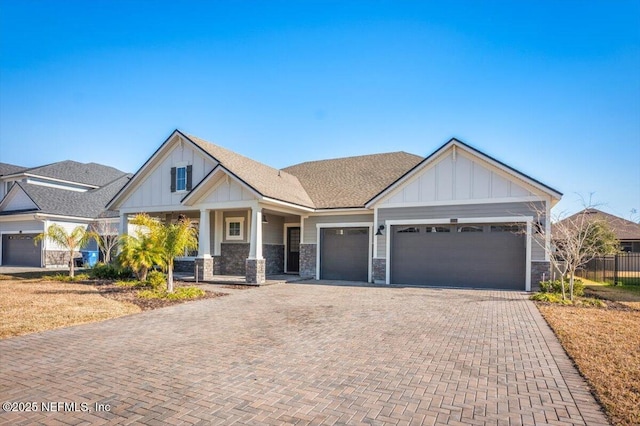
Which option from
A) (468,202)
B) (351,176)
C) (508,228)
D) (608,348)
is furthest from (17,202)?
(608,348)

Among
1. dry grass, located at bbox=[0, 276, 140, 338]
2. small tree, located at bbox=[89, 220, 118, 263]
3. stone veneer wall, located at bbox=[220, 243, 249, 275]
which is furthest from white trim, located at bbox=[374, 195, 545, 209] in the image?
small tree, located at bbox=[89, 220, 118, 263]

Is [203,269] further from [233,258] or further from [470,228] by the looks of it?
[470,228]

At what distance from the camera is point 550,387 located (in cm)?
477

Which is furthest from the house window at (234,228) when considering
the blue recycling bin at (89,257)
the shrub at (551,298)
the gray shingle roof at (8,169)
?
the gray shingle roof at (8,169)

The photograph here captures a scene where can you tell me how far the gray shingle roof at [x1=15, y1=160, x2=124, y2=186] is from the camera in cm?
3070

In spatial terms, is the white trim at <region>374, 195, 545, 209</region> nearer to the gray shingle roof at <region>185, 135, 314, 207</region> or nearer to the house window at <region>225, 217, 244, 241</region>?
the gray shingle roof at <region>185, 135, 314, 207</region>

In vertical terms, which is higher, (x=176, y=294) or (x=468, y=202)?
(x=468, y=202)

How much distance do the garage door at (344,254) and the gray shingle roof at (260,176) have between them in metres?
2.01

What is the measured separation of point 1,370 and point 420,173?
46.3 ft

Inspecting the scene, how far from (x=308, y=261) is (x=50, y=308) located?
1087 centimetres

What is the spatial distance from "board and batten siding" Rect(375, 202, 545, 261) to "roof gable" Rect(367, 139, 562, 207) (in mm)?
288

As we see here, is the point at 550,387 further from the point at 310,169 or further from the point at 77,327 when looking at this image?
the point at 310,169

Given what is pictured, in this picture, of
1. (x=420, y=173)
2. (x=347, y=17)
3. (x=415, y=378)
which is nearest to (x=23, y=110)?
(x=347, y=17)

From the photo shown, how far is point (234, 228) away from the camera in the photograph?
64.8 ft
